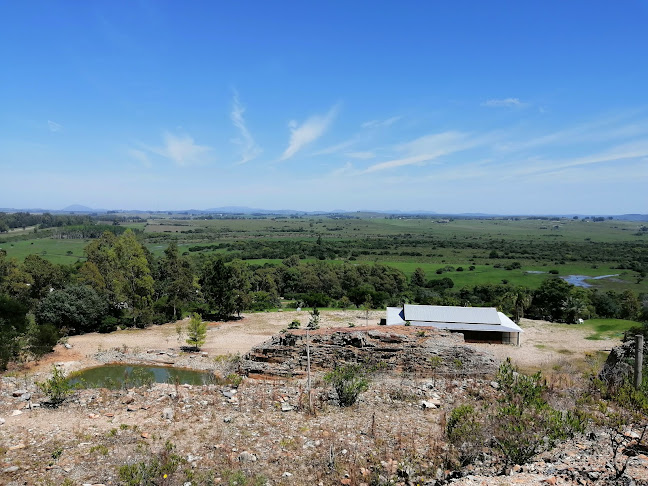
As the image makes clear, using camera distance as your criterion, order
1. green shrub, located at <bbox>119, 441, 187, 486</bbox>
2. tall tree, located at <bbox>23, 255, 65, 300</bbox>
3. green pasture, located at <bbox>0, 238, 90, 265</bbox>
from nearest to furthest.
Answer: green shrub, located at <bbox>119, 441, 187, 486</bbox> → tall tree, located at <bbox>23, 255, 65, 300</bbox> → green pasture, located at <bbox>0, 238, 90, 265</bbox>

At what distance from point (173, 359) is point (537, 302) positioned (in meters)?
30.4

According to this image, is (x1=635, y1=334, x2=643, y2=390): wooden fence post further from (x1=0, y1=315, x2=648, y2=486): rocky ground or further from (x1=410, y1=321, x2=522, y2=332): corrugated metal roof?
(x1=410, y1=321, x2=522, y2=332): corrugated metal roof

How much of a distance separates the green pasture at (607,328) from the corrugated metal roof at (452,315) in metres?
8.23

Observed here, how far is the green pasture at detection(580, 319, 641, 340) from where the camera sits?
25.6 metres

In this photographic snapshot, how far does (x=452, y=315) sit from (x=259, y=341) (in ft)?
41.8

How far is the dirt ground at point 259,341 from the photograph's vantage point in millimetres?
20438

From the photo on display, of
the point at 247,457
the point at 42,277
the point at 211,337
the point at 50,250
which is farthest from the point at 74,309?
the point at 50,250

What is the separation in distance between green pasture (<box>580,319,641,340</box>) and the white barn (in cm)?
745

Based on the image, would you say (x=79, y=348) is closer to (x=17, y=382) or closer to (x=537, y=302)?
(x=17, y=382)

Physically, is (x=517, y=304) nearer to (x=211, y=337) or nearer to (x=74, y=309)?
(x=211, y=337)

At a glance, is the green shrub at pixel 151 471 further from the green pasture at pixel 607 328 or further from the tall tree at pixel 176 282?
the green pasture at pixel 607 328

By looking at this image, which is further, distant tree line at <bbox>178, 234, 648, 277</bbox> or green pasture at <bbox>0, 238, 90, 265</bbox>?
distant tree line at <bbox>178, 234, 648, 277</bbox>

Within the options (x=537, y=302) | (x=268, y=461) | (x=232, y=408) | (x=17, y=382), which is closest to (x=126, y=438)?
(x=232, y=408)

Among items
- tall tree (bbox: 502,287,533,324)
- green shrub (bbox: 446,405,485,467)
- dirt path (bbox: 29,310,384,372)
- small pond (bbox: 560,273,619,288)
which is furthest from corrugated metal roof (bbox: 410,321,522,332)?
small pond (bbox: 560,273,619,288)
